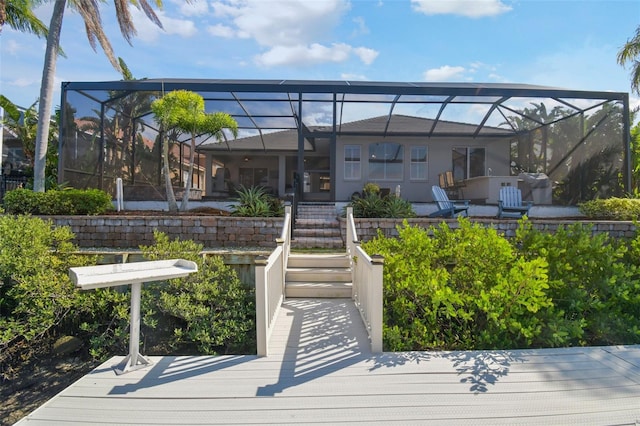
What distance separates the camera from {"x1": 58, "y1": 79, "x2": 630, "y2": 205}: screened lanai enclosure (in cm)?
914

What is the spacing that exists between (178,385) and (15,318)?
3145 mm

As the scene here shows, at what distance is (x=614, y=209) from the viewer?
823 cm

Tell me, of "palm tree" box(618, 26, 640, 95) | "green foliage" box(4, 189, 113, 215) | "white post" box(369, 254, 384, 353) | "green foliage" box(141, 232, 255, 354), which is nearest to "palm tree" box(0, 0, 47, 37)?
"green foliage" box(4, 189, 113, 215)

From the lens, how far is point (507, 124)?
39.1 ft

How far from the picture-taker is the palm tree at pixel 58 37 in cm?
851

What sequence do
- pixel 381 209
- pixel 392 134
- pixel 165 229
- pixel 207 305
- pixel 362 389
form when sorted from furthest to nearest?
pixel 392 134
pixel 381 209
pixel 165 229
pixel 207 305
pixel 362 389

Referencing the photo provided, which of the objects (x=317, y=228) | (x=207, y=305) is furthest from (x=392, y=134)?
(x=207, y=305)

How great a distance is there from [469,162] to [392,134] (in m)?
3.34

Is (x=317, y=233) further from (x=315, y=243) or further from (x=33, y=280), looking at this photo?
(x=33, y=280)

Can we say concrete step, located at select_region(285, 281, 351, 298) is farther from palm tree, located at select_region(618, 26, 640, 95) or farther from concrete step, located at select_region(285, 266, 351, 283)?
palm tree, located at select_region(618, 26, 640, 95)

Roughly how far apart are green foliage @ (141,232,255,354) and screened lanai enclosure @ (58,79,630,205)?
4.07 meters

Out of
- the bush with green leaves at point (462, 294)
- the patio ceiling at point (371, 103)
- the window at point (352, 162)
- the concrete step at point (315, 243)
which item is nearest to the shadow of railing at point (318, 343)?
the bush with green leaves at point (462, 294)

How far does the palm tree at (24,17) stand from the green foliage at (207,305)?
11386 millimetres

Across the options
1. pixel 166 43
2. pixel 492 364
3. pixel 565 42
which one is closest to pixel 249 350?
pixel 492 364
